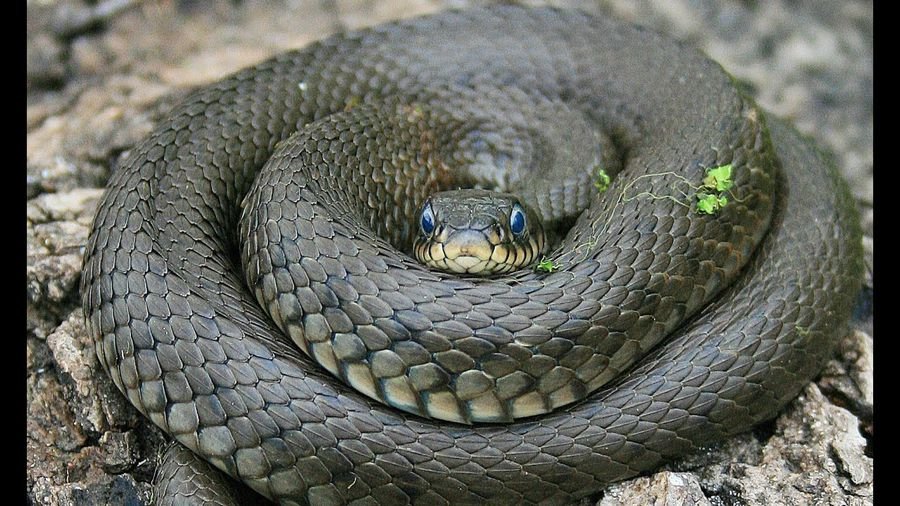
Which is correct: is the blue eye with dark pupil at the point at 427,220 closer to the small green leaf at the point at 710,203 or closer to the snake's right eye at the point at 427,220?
the snake's right eye at the point at 427,220

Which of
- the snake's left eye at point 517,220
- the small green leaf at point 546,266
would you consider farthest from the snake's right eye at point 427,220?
the small green leaf at point 546,266

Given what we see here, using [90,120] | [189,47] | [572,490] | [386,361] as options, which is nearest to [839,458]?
[572,490]

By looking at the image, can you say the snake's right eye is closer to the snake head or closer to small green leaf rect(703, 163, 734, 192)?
the snake head

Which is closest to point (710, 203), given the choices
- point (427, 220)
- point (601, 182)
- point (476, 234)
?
point (601, 182)

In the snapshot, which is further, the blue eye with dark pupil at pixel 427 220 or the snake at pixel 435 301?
the blue eye with dark pupil at pixel 427 220

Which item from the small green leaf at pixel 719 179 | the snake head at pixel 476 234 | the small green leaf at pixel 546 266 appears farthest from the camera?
the small green leaf at pixel 719 179

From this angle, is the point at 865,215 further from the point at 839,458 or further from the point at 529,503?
the point at 529,503
